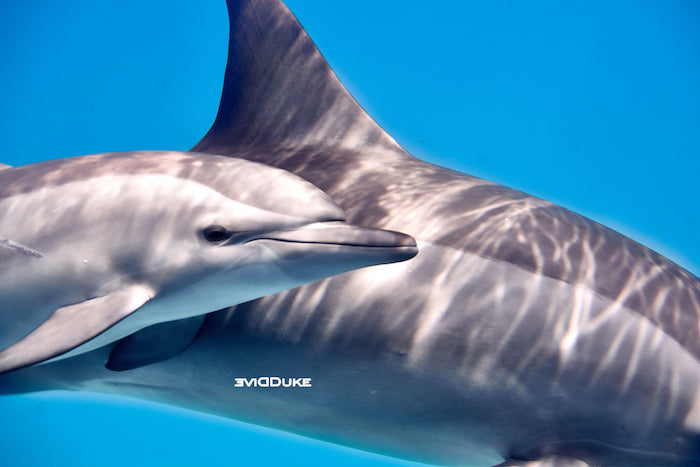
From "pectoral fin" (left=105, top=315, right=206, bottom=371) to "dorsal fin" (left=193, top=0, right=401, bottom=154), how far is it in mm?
1309

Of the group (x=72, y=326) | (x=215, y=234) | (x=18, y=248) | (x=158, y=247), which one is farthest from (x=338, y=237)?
(x=18, y=248)

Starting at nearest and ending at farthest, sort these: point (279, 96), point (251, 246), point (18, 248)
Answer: point (251, 246) < point (18, 248) < point (279, 96)

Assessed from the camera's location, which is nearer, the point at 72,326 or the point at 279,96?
the point at 72,326

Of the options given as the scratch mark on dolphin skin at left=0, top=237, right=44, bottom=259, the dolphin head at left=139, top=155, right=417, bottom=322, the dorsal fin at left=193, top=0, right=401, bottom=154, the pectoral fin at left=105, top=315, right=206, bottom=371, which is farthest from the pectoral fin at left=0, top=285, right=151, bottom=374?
the dorsal fin at left=193, top=0, right=401, bottom=154

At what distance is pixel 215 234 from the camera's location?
202cm

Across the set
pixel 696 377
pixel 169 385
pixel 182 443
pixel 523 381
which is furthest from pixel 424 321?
pixel 182 443

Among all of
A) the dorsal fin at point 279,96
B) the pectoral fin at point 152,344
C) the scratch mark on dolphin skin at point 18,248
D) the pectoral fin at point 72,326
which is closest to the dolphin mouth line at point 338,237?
the pectoral fin at point 72,326

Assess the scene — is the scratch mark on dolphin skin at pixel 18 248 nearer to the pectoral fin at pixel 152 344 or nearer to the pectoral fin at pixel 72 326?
the pectoral fin at pixel 72 326

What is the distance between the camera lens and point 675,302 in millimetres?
2283

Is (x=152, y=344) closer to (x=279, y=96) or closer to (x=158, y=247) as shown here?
(x=158, y=247)

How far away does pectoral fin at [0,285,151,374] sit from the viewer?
5.80ft

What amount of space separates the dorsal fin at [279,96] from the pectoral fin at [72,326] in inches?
60.6

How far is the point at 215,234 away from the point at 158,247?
235 millimetres

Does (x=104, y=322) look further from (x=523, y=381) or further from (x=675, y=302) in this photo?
(x=675, y=302)
